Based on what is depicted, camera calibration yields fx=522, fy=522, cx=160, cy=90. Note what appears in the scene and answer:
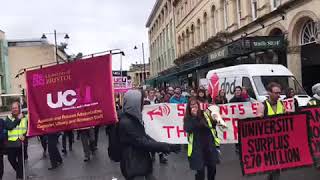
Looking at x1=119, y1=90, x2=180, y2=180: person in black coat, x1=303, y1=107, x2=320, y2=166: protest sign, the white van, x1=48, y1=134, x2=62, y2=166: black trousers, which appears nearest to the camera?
x1=119, y1=90, x2=180, y2=180: person in black coat

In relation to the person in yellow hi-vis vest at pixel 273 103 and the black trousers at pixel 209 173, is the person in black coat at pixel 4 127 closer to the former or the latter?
the black trousers at pixel 209 173

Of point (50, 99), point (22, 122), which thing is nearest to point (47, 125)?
point (50, 99)

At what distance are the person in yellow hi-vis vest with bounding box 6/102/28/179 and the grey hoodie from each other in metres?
5.74

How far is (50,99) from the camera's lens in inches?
332

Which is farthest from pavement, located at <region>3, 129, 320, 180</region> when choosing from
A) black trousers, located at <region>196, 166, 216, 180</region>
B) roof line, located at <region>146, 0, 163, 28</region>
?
roof line, located at <region>146, 0, 163, 28</region>

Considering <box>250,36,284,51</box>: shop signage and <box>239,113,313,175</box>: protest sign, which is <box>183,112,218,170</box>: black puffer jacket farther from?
<box>250,36,284,51</box>: shop signage

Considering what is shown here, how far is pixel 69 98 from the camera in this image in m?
8.33

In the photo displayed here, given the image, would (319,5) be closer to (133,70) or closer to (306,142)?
(306,142)

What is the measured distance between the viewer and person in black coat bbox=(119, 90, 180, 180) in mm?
5672

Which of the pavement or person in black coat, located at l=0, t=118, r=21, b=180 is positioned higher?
person in black coat, located at l=0, t=118, r=21, b=180

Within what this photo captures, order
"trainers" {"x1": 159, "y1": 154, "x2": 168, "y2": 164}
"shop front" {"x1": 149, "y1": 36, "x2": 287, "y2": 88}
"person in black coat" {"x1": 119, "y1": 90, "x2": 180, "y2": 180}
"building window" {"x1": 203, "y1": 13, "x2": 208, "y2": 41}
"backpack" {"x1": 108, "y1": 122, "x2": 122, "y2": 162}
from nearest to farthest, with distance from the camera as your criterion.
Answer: "person in black coat" {"x1": 119, "y1": 90, "x2": 180, "y2": 180}, "backpack" {"x1": 108, "y1": 122, "x2": 122, "y2": 162}, "trainers" {"x1": 159, "y1": 154, "x2": 168, "y2": 164}, "shop front" {"x1": 149, "y1": 36, "x2": 287, "y2": 88}, "building window" {"x1": 203, "y1": 13, "x2": 208, "y2": 41}

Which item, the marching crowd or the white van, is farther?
the white van

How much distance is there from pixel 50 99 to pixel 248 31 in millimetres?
25943

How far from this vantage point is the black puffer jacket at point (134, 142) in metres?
5.67
